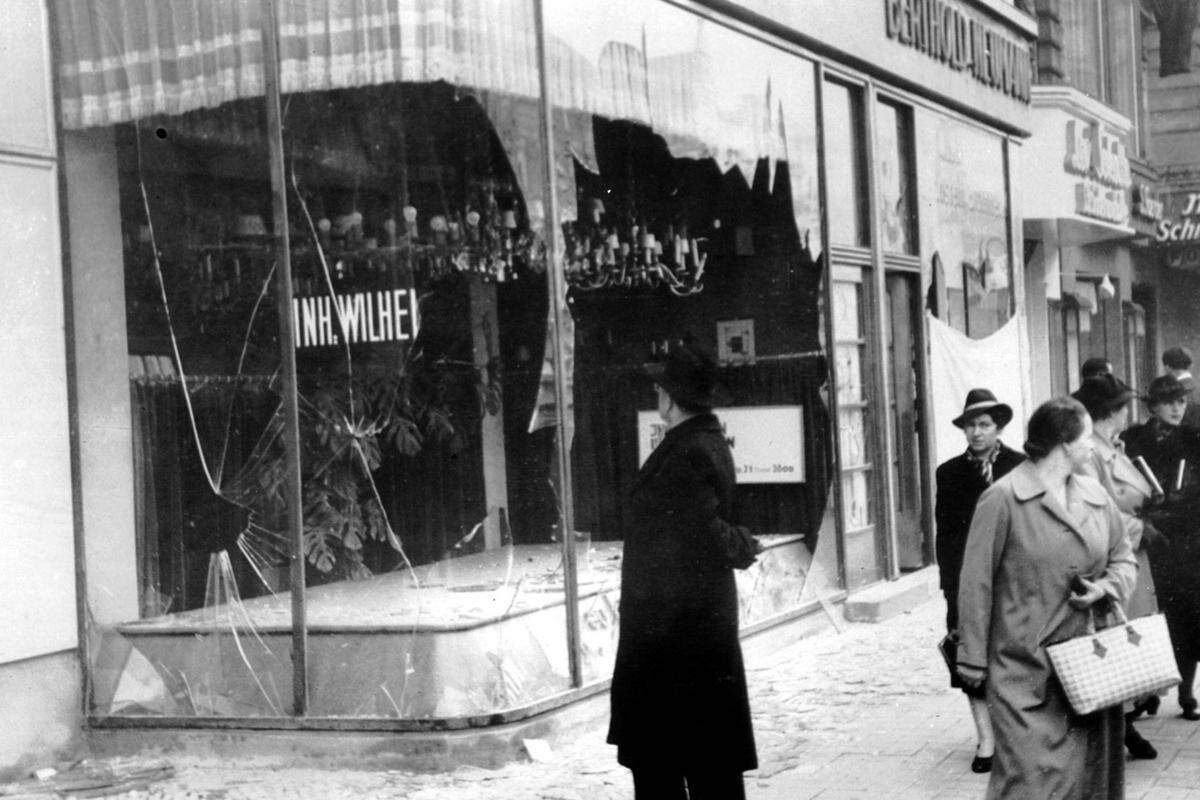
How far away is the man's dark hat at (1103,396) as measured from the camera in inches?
288

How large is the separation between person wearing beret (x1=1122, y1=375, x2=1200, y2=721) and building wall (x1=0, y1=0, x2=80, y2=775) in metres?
5.22

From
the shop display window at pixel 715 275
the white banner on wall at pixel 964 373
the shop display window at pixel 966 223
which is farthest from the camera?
the shop display window at pixel 966 223

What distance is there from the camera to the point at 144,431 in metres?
8.33

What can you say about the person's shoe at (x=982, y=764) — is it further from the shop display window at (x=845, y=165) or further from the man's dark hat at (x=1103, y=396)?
the shop display window at (x=845, y=165)

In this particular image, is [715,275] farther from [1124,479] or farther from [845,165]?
[1124,479]

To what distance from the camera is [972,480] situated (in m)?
7.33

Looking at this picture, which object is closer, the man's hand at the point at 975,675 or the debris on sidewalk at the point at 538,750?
the man's hand at the point at 975,675

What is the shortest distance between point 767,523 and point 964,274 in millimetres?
4357

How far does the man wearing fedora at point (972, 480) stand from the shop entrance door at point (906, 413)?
607 cm

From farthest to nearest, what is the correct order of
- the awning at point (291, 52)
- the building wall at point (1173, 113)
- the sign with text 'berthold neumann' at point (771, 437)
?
1. the building wall at point (1173, 113)
2. the sign with text 'berthold neumann' at point (771, 437)
3. the awning at point (291, 52)

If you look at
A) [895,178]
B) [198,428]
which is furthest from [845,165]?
[198,428]

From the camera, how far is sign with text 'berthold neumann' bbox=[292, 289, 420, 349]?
7883 mm

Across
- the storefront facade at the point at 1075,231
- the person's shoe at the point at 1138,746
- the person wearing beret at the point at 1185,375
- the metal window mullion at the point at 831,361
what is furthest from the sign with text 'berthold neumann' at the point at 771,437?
the storefront facade at the point at 1075,231

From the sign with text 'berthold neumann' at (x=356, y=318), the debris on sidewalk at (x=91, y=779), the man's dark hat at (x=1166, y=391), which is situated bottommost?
the debris on sidewalk at (x=91, y=779)
